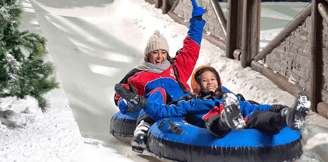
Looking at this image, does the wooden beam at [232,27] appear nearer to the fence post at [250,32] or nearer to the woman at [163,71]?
the fence post at [250,32]

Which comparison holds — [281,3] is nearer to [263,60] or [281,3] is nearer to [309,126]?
[263,60]

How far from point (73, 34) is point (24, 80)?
4.49 metres

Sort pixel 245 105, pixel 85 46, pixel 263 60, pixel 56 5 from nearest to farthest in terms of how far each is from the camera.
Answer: pixel 245 105
pixel 263 60
pixel 85 46
pixel 56 5

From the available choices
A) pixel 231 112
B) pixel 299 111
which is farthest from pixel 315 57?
pixel 231 112

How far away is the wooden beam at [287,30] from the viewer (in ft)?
12.4

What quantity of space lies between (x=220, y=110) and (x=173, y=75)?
2.90 feet

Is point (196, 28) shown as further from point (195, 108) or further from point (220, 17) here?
point (220, 17)

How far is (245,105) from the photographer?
9.70ft

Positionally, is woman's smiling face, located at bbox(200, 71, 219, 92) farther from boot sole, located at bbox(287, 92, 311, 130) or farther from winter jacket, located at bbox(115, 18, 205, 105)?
boot sole, located at bbox(287, 92, 311, 130)

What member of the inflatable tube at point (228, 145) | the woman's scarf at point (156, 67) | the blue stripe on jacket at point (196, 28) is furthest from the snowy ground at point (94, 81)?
the blue stripe on jacket at point (196, 28)

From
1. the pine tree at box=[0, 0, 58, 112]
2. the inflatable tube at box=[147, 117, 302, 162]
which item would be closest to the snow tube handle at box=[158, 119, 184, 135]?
the inflatable tube at box=[147, 117, 302, 162]

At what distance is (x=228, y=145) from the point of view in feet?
8.50

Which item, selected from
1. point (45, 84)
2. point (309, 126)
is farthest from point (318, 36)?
point (45, 84)

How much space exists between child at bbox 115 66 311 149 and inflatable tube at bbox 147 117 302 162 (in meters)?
0.06
